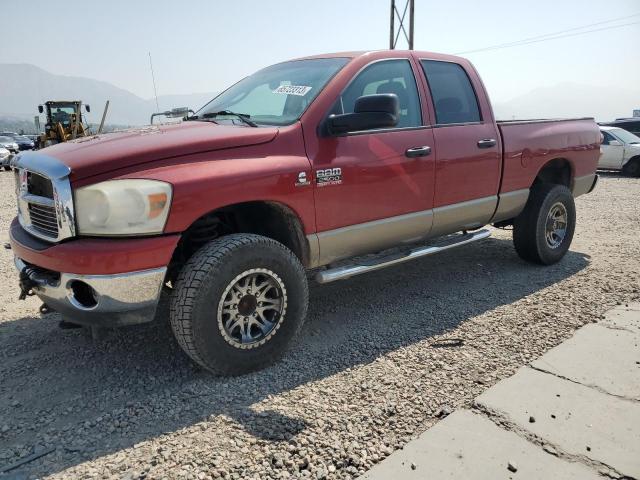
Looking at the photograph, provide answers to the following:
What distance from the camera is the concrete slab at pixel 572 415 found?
226 cm

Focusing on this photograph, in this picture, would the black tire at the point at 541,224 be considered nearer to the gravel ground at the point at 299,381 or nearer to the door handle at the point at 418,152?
the gravel ground at the point at 299,381

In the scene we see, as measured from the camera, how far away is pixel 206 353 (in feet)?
9.13

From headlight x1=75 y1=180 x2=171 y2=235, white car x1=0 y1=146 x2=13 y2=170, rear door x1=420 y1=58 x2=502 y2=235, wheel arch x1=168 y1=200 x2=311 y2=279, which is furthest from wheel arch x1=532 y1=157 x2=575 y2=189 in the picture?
white car x1=0 y1=146 x2=13 y2=170

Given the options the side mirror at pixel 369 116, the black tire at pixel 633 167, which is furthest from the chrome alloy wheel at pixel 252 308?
the black tire at pixel 633 167

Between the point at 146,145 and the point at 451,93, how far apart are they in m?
2.64

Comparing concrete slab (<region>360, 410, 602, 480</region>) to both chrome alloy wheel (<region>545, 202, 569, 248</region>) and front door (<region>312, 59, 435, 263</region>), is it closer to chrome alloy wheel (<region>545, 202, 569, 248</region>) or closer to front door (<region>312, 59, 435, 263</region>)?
front door (<region>312, 59, 435, 263</region>)

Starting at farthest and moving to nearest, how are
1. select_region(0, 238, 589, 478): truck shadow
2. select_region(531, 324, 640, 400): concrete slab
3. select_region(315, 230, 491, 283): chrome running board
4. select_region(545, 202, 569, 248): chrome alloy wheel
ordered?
select_region(545, 202, 569, 248): chrome alloy wheel, select_region(315, 230, 491, 283): chrome running board, select_region(531, 324, 640, 400): concrete slab, select_region(0, 238, 589, 478): truck shadow

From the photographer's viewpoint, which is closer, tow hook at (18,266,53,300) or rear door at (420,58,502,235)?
tow hook at (18,266,53,300)

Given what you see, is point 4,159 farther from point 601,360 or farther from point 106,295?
point 601,360

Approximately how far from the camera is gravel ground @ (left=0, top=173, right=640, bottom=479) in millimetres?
2285

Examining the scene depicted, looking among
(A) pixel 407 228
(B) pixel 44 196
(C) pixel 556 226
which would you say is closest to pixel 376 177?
(A) pixel 407 228

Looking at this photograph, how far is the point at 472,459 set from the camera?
7.27ft

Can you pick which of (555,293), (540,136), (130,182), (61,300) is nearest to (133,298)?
(61,300)

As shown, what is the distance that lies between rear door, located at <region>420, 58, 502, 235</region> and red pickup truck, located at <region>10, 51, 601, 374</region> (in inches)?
0.6
